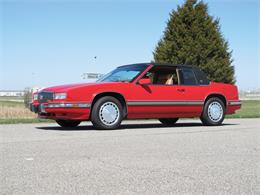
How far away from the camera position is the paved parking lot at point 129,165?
4.14 meters

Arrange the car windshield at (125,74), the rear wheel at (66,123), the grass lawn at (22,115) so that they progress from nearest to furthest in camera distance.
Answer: the car windshield at (125,74)
the rear wheel at (66,123)
the grass lawn at (22,115)

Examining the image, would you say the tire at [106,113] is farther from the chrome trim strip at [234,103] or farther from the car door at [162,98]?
the chrome trim strip at [234,103]

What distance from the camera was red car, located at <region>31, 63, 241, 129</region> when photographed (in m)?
9.73

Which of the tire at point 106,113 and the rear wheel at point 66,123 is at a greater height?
the tire at point 106,113

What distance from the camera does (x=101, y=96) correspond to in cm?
997

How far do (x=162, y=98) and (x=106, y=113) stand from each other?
1509 millimetres

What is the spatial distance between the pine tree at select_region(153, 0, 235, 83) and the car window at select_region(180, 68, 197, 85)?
13578mm

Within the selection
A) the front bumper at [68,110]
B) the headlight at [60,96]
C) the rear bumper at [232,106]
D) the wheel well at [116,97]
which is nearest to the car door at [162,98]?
the wheel well at [116,97]

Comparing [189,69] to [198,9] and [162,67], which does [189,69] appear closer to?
[162,67]

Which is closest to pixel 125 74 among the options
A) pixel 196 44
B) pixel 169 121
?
pixel 169 121

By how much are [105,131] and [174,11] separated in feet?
61.1

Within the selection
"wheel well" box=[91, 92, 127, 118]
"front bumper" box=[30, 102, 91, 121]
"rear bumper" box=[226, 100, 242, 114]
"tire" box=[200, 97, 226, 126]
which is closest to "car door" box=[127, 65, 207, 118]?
"wheel well" box=[91, 92, 127, 118]

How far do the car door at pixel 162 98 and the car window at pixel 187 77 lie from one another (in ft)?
0.29

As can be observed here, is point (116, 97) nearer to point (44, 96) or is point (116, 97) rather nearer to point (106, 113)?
point (106, 113)
